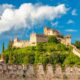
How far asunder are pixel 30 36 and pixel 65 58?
15.5 m

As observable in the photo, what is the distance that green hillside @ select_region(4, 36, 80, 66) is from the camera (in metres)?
73.5

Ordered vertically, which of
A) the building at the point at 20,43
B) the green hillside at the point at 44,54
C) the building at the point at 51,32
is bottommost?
the green hillside at the point at 44,54

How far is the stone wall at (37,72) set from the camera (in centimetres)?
2898

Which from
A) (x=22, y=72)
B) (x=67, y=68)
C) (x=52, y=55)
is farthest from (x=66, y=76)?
(x=52, y=55)

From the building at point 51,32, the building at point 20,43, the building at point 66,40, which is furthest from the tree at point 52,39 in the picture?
the building at point 20,43

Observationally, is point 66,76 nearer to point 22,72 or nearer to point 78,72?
point 78,72

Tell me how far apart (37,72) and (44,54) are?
4800 centimetres

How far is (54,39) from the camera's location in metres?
85.8

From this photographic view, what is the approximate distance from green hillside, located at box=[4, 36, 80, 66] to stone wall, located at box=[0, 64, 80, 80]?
4010cm

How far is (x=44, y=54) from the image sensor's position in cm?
7819

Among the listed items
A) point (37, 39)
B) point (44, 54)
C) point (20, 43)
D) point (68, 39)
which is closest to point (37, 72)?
point (44, 54)

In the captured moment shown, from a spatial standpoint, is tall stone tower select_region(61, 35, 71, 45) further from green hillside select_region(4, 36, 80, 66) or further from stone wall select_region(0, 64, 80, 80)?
stone wall select_region(0, 64, 80, 80)

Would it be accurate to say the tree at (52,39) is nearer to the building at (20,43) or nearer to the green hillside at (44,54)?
the green hillside at (44,54)

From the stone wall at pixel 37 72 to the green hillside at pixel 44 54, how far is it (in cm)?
4010
